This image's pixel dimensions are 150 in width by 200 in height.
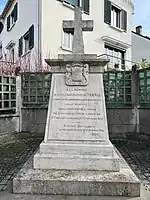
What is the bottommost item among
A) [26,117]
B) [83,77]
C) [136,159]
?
[136,159]

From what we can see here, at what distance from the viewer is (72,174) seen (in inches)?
124

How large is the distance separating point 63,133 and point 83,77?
95 centimetres

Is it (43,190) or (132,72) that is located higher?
(132,72)

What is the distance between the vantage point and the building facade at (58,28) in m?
11.1

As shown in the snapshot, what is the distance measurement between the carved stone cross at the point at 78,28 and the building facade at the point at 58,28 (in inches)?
234

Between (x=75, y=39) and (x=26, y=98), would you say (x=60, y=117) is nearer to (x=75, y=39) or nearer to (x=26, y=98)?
(x=75, y=39)

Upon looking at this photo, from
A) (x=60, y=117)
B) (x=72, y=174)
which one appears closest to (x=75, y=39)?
(x=60, y=117)

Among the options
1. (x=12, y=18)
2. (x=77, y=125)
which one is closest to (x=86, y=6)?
(x=12, y=18)

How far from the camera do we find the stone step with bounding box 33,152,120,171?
131 inches

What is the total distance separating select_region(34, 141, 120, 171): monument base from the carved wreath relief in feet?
3.24

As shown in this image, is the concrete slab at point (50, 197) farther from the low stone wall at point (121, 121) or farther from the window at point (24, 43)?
the window at point (24, 43)

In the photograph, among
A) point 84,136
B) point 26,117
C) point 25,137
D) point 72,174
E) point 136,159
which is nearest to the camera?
point 72,174

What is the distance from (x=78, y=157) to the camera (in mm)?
3369

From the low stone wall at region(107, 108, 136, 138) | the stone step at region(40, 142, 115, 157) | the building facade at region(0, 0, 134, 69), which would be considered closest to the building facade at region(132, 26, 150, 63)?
the building facade at region(0, 0, 134, 69)
